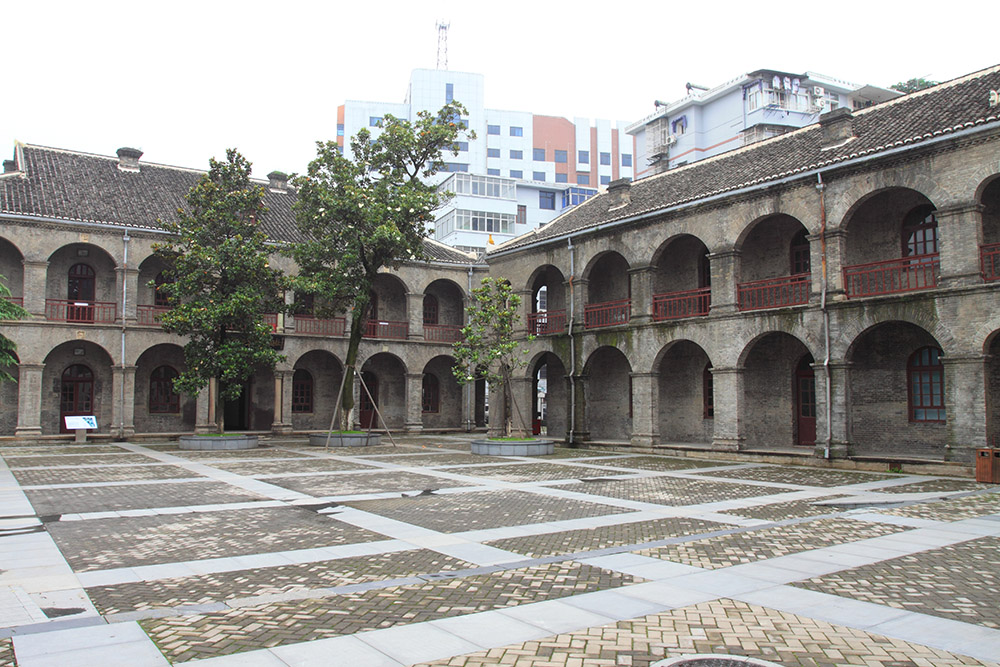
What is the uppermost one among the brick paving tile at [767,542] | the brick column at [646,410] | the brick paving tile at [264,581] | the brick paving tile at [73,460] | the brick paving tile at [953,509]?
the brick column at [646,410]

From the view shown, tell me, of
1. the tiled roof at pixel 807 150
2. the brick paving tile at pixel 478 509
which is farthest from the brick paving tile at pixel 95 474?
the tiled roof at pixel 807 150

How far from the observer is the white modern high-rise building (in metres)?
64.8

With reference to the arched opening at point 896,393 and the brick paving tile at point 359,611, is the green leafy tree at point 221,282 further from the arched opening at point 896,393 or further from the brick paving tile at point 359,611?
the brick paving tile at point 359,611

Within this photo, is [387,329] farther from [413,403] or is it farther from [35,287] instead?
[35,287]

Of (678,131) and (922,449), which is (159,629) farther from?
(678,131)

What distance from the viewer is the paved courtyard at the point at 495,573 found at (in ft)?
17.5

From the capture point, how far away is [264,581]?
24.0 ft

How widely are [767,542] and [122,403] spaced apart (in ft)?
84.9

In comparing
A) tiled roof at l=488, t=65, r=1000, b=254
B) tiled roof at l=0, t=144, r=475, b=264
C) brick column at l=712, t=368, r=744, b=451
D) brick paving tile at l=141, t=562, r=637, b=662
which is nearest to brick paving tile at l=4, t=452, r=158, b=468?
tiled roof at l=0, t=144, r=475, b=264

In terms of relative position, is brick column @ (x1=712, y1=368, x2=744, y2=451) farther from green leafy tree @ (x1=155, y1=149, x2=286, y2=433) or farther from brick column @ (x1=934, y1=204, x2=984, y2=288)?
green leafy tree @ (x1=155, y1=149, x2=286, y2=433)

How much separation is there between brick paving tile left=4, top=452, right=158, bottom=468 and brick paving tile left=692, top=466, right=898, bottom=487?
50.2ft

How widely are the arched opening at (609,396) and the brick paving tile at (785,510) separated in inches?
579

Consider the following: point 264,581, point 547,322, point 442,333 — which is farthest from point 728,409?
point 442,333

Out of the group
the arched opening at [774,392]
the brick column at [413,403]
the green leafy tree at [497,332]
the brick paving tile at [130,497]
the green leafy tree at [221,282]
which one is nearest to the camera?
the brick paving tile at [130,497]
